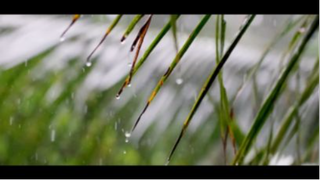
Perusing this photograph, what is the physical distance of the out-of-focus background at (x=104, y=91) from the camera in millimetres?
1346

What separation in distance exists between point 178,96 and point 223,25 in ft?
3.44

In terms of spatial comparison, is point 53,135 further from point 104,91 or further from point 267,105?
point 267,105

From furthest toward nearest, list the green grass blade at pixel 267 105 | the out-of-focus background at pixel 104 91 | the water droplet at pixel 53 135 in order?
the water droplet at pixel 53 135
the out-of-focus background at pixel 104 91
the green grass blade at pixel 267 105

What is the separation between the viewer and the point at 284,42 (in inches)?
76.1

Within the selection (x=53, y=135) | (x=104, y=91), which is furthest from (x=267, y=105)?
(x=53, y=135)

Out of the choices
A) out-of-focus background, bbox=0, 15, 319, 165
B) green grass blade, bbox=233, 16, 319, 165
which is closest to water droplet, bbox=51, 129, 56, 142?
out-of-focus background, bbox=0, 15, 319, 165

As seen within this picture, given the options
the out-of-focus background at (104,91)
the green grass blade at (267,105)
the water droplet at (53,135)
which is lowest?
the water droplet at (53,135)

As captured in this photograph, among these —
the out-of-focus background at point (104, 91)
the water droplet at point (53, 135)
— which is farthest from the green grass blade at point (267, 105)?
the water droplet at point (53, 135)

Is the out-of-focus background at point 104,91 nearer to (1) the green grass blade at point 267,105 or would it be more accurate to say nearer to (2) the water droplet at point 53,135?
(2) the water droplet at point 53,135

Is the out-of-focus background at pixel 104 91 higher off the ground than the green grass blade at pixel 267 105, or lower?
lower

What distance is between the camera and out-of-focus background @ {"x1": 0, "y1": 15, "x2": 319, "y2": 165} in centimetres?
135

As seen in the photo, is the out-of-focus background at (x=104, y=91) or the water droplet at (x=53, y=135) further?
the water droplet at (x=53, y=135)
